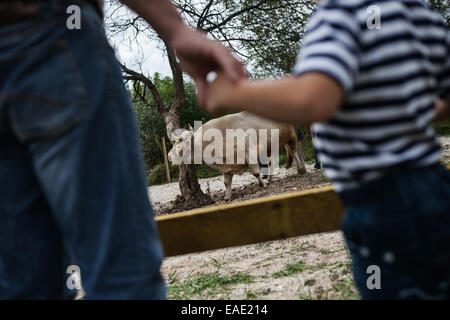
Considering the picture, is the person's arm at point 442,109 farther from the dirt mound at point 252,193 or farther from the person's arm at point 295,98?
the dirt mound at point 252,193

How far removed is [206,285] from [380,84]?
2374 mm

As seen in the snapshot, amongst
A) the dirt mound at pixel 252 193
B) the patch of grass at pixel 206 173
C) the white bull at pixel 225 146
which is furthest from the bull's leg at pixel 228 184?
the patch of grass at pixel 206 173

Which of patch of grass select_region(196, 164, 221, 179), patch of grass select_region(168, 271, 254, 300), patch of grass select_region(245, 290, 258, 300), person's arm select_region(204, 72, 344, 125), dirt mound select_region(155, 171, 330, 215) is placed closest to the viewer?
person's arm select_region(204, 72, 344, 125)

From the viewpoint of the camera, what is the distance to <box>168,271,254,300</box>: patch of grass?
109 inches

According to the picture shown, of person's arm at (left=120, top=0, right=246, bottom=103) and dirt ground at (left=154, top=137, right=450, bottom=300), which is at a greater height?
person's arm at (left=120, top=0, right=246, bottom=103)

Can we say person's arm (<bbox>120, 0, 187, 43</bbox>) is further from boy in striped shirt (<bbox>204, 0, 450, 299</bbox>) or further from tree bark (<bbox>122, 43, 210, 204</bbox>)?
tree bark (<bbox>122, 43, 210, 204</bbox>)

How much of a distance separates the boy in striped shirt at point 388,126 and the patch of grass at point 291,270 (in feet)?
6.66

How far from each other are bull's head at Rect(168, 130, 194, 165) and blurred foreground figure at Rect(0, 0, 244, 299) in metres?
8.52

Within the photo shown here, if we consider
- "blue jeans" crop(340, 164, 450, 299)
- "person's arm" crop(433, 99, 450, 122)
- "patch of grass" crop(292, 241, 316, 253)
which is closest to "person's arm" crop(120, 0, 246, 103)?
"blue jeans" crop(340, 164, 450, 299)

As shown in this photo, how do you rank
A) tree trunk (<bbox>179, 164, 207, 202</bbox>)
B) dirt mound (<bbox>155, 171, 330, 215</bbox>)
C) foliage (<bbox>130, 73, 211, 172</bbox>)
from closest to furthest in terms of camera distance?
dirt mound (<bbox>155, 171, 330, 215</bbox>) < tree trunk (<bbox>179, 164, 207, 202</bbox>) < foliage (<bbox>130, 73, 211, 172</bbox>)

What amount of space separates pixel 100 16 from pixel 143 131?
2316 centimetres

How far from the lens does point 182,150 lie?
9555 mm

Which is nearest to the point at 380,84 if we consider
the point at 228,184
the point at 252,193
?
the point at 252,193
